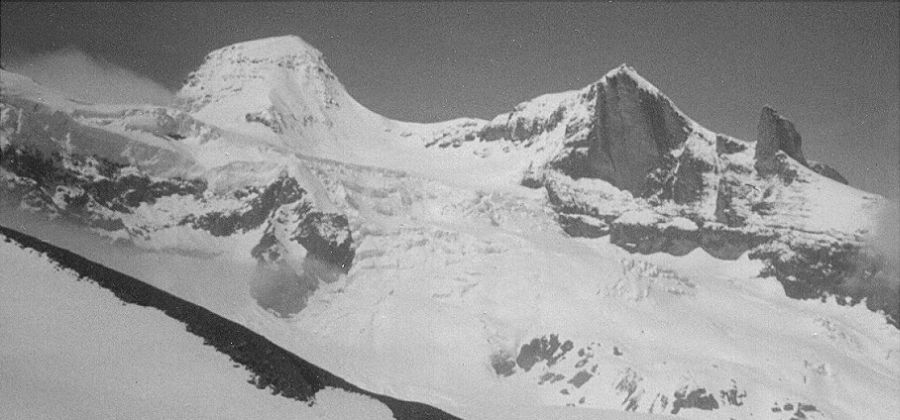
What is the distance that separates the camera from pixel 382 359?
6875 inches

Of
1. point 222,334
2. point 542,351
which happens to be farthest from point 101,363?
point 542,351

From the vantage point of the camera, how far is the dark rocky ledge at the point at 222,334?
26.1 meters

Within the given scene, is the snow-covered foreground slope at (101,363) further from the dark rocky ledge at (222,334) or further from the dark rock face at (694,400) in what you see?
the dark rock face at (694,400)

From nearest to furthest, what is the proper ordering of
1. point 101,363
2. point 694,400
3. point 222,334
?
point 101,363, point 222,334, point 694,400

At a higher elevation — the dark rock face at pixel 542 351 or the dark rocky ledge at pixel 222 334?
the dark rocky ledge at pixel 222 334

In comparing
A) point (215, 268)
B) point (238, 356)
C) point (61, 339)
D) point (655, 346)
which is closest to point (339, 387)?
point (238, 356)

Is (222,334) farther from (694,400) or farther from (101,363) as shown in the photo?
(694,400)

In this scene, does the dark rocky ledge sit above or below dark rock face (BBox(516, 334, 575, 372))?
above

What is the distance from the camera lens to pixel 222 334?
26906 mm

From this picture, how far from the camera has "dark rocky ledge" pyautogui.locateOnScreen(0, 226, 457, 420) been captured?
26.1 meters

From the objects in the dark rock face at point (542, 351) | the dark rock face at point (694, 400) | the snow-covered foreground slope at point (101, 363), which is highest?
the snow-covered foreground slope at point (101, 363)

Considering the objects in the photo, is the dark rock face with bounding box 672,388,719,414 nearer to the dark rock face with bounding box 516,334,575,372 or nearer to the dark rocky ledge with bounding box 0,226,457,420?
the dark rock face with bounding box 516,334,575,372

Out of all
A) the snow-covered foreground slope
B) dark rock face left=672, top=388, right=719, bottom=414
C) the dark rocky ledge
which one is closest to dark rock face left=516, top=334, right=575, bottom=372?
dark rock face left=672, top=388, right=719, bottom=414

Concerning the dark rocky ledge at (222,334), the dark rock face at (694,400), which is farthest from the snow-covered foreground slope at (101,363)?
the dark rock face at (694,400)
